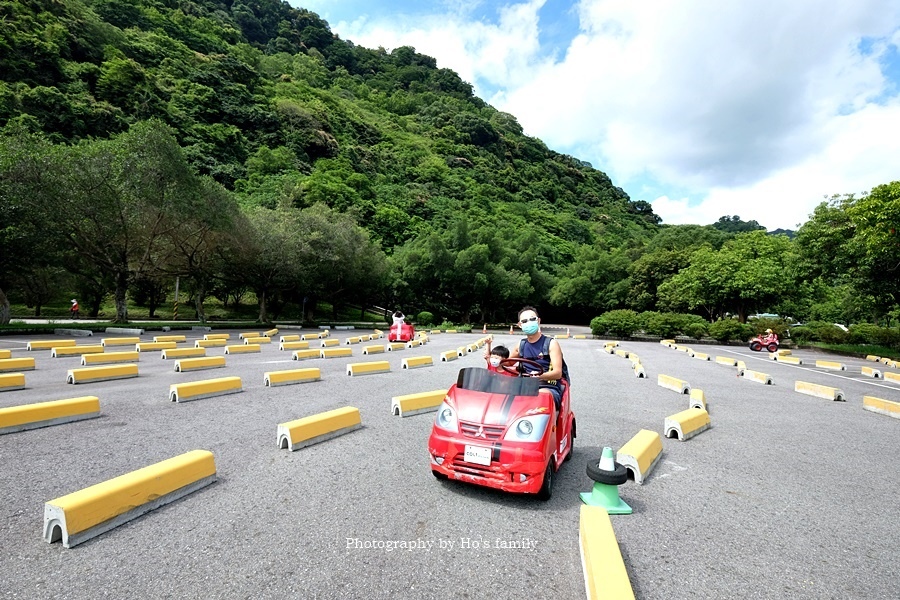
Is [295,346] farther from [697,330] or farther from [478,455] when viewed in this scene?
[697,330]

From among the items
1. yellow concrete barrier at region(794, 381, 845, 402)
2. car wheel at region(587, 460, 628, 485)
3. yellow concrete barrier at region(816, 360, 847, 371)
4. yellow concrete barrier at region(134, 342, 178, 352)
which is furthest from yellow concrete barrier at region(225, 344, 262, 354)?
yellow concrete barrier at region(816, 360, 847, 371)

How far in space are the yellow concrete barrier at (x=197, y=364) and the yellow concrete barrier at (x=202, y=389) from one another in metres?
3.50

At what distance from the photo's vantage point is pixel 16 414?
19.4 ft

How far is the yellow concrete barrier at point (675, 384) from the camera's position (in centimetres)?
1095

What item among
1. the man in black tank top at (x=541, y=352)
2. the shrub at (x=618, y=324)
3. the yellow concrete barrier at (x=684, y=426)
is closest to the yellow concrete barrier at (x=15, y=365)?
the man in black tank top at (x=541, y=352)

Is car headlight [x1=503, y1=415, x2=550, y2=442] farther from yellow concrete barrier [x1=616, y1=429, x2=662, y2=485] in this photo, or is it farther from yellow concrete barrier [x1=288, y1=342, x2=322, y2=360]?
yellow concrete barrier [x1=288, y1=342, x2=322, y2=360]

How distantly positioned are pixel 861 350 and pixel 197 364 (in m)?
Answer: 34.2

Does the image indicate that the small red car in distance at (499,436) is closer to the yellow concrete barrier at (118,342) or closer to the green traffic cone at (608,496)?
the green traffic cone at (608,496)

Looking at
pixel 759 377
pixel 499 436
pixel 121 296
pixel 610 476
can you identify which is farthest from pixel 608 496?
pixel 121 296

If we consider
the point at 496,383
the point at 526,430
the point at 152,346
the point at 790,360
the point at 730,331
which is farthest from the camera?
the point at 730,331

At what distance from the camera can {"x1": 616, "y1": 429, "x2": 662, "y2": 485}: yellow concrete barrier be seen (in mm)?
4922

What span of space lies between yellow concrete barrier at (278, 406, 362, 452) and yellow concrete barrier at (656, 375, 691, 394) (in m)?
8.27

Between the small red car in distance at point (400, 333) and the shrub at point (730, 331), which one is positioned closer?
the small red car in distance at point (400, 333)

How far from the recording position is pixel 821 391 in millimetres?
11328
